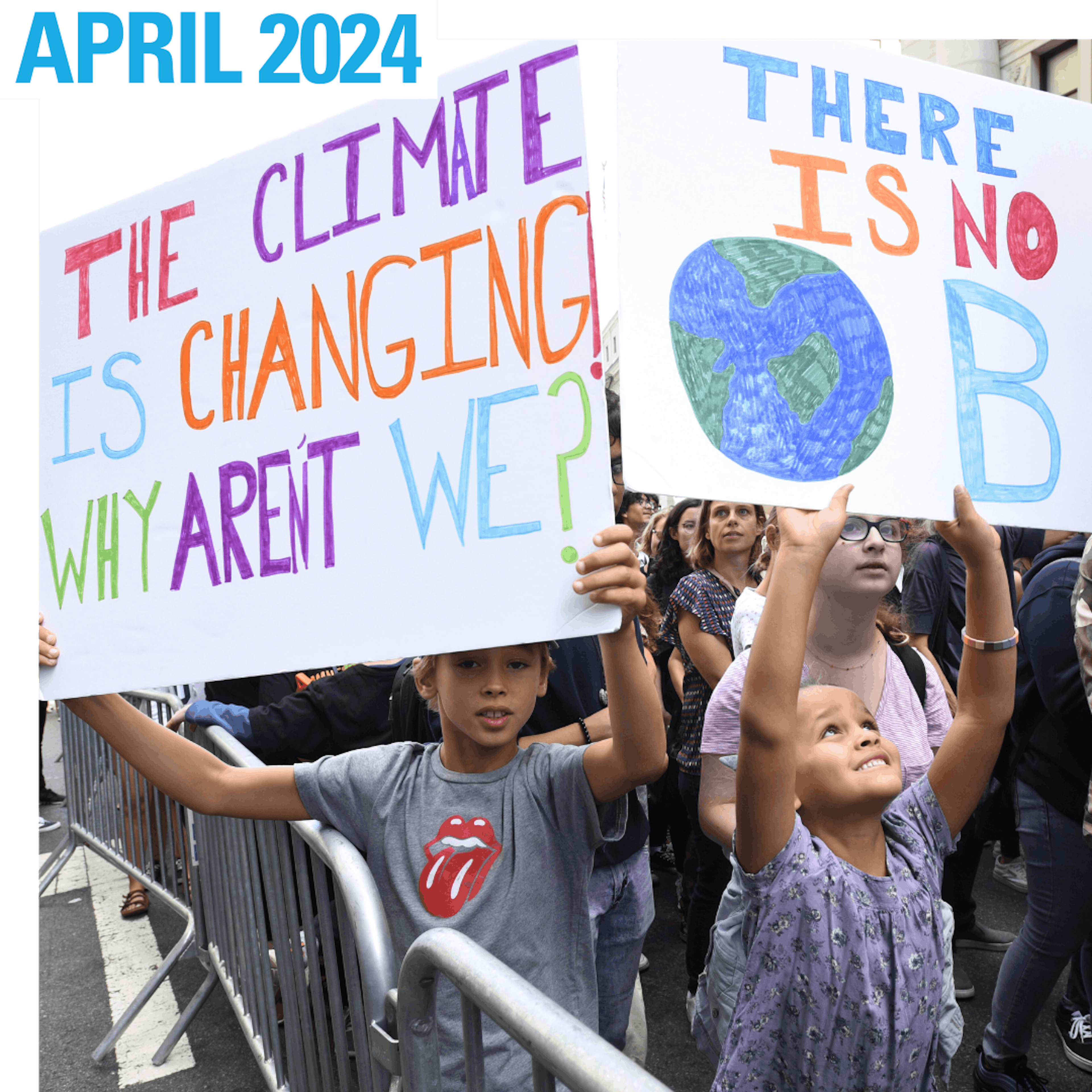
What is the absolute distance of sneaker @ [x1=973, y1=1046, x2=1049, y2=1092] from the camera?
8.75 ft

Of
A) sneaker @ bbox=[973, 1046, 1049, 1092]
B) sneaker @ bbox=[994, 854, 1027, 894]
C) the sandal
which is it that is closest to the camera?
sneaker @ bbox=[973, 1046, 1049, 1092]

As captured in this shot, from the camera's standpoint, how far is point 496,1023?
1.18 m

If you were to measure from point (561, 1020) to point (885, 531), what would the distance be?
1.36 meters

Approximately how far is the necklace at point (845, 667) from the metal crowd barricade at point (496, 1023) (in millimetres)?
1130

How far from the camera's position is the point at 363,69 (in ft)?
5.10

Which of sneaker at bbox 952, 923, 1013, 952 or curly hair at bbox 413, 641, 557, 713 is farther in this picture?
sneaker at bbox 952, 923, 1013, 952

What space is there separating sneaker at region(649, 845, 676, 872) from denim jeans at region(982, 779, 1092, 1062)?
7.65ft

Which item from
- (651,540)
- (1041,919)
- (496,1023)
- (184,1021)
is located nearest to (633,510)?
(651,540)

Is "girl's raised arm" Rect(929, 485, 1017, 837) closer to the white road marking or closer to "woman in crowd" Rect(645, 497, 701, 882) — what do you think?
"woman in crowd" Rect(645, 497, 701, 882)

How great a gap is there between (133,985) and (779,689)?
11.7ft

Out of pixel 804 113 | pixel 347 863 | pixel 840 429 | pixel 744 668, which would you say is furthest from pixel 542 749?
pixel 804 113

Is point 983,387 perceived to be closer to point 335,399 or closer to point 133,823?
point 335,399

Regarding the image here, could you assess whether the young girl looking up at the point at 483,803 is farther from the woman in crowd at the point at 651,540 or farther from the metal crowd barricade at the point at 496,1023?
the woman in crowd at the point at 651,540

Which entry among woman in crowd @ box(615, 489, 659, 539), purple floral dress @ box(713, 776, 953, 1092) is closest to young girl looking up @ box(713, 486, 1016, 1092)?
purple floral dress @ box(713, 776, 953, 1092)
